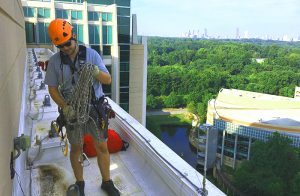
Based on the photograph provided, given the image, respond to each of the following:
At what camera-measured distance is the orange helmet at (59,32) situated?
7.65ft

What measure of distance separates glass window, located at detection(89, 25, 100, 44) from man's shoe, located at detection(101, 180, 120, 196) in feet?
49.6

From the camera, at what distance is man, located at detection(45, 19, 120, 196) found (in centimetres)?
237

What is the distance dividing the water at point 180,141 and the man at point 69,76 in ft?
72.8

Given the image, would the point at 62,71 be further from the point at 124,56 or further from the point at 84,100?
the point at 124,56

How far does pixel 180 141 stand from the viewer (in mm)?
30828

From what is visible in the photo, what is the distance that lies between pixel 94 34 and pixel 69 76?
1533cm

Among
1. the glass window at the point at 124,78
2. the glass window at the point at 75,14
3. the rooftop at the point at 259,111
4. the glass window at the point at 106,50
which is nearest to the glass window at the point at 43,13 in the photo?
the glass window at the point at 75,14

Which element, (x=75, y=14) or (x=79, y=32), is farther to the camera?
(x=79, y=32)

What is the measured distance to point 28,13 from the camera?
16.2 meters

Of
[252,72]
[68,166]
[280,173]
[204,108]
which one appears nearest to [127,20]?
[280,173]

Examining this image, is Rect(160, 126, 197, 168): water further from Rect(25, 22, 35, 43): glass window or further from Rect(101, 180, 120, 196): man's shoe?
Rect(101, 180, 120, 196): man's shoe

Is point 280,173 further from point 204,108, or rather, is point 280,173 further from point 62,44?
point 204,108

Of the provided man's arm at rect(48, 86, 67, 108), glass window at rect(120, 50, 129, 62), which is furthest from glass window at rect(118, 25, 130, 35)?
man's arm at rect(48, 86, 67, 108)

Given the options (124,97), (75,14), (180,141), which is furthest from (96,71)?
(180,141)
